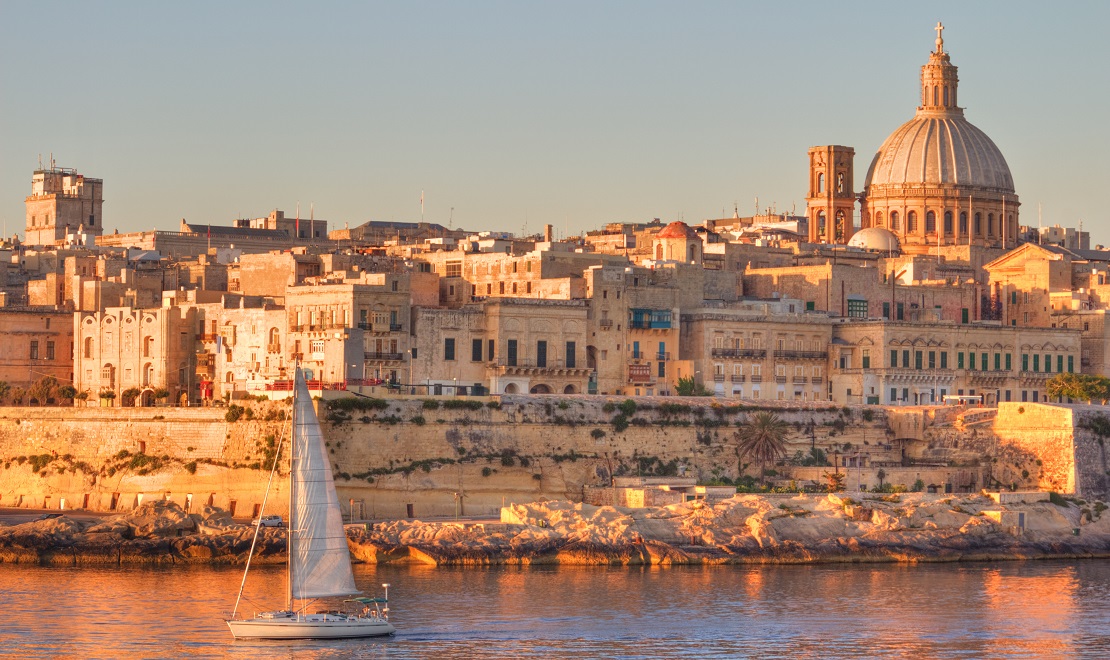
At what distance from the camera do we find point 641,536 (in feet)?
173

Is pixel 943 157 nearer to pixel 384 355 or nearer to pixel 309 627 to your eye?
pixel 384 355

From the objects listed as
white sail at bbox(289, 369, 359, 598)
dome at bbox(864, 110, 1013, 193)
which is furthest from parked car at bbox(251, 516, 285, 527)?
dome at bbox(864, 110, 1013, 193)

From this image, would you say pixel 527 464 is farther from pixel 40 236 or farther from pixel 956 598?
pixel 40 236

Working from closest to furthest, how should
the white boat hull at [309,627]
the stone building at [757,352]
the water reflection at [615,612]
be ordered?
1. the water reflection at [615,612]
2. the white boat hull at [309,627]
3. the stone building at [757,352]

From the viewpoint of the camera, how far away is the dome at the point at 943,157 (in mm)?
99188

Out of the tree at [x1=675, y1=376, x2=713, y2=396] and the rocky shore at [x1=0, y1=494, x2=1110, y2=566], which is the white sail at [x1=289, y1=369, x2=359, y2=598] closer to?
the rocky shore at [x1=0, y1=494, x2=1110, y2=566]

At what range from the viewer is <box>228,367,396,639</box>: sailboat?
41688 millimetres

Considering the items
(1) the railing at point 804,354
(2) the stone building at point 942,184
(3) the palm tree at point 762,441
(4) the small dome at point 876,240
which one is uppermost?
(2) the stone building at point 942,184

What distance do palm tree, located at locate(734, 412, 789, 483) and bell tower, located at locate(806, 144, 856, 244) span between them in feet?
129

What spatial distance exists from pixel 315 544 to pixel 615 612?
20.1 ft

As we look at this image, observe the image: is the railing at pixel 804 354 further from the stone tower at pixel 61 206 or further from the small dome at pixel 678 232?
the stone tower at pixel 61 206

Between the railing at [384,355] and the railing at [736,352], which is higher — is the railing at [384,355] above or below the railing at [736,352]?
below

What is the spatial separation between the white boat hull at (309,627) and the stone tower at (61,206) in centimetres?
6096

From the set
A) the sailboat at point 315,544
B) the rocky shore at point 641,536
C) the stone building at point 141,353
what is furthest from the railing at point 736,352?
the sailboat at point 315,544
